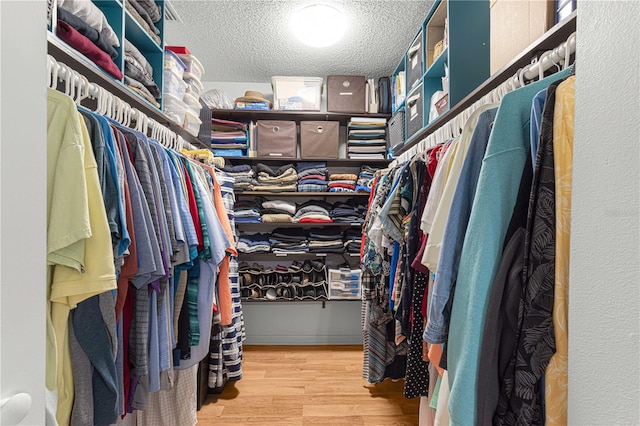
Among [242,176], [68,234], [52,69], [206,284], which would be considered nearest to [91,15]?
[52,69]

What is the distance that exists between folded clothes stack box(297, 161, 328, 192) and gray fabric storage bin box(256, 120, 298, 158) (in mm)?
Result: 192

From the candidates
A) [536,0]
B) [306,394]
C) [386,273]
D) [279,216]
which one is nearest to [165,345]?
[386,273]

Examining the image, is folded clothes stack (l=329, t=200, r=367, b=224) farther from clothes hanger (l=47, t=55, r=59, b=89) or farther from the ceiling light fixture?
clothes hanger (l=47, t=55, r=59, b=89)

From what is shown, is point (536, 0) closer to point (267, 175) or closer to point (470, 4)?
point (470, 4)

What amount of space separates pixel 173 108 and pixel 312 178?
1.44 m

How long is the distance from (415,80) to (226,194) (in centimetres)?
140

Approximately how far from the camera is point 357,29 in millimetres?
2438

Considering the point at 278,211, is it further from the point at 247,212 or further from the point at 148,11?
the point at 148,11

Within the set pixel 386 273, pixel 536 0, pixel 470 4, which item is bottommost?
pixel 386 273

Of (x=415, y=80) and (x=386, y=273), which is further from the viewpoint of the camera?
(x=415, y=80)

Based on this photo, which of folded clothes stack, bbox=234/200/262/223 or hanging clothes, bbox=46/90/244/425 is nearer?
hanging clothes, bbox=46/90/244/425

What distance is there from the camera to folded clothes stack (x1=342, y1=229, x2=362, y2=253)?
314cm

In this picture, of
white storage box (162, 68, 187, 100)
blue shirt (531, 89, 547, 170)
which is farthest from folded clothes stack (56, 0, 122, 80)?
blue shirt (531, 89, 547, 170)

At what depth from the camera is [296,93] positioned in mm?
3080
